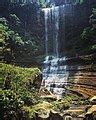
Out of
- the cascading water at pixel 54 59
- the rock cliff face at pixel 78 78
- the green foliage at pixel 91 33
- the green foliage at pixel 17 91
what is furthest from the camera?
the green foliage at pixel 91 33

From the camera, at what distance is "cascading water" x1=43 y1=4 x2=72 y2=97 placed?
24328mm

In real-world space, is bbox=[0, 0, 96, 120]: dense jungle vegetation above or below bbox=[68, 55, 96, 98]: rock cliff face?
above

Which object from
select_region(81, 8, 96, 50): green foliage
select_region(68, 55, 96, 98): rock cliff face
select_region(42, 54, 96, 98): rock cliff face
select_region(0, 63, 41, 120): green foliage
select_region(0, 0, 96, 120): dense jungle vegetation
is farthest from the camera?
select_region(81, 8, 96, 50): green foliage

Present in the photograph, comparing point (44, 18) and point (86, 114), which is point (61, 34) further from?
point (86, 114)

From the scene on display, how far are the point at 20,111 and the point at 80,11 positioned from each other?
811 inches

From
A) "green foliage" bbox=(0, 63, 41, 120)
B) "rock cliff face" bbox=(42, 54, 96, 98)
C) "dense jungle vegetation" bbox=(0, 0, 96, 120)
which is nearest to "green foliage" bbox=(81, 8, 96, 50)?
"dense jungle vegetation" bbox=(0, 0, 96, 120)

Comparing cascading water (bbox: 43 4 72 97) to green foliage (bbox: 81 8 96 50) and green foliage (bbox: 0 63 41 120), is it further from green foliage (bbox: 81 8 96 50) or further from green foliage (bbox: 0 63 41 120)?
green foliage (bbox: 0 63 41 120)

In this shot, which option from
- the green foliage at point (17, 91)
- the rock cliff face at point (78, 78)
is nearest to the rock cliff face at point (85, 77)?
the rock cliff face at point (78, 78)

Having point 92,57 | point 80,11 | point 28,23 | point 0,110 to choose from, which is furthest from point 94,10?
point 0,110

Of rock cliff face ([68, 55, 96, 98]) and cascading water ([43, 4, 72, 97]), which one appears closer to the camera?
rock cliff face ([68, 55, 96, 98])

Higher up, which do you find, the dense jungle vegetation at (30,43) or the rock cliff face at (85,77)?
the dense jungle vegetation at (30,43)

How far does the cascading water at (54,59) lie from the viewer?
958 inches

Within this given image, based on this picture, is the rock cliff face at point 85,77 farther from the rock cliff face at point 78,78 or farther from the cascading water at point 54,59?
the cascading water at point 54,59

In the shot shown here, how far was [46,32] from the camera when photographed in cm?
3391
